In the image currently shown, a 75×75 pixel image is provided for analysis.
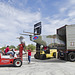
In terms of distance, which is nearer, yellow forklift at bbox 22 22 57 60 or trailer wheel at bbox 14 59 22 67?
trailer wheel at bbox 14 59 22 67

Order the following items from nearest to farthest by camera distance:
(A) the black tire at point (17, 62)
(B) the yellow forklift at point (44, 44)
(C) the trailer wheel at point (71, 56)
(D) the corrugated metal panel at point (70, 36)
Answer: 1. (A) the black tire at point (17, 62)
2. (D) the corrugated metal panel at point (70, 36)
3. (C) the trailer wheel at point (71, 56)
4. (B) the yellow forklift at point (44, 44)

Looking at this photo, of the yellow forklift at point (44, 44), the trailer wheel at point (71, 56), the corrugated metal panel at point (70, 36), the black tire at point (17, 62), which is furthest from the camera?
the yellow forklift at point (44, 44)

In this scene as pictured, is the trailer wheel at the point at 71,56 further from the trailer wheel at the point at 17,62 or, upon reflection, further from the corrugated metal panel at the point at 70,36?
the trailer wheel at the point at 17,62

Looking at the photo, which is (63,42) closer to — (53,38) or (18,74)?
(53,38)

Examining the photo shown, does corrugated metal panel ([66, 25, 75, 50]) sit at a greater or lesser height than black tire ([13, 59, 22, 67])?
greater

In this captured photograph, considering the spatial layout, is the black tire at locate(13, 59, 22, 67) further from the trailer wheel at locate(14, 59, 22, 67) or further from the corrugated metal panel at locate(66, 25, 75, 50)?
the corrugated metal panel at locate(66, 25, 75, 50)

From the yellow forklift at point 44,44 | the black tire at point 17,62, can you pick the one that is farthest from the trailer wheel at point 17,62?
the yellow forklift at point 44,44

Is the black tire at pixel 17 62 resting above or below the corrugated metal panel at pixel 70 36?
below

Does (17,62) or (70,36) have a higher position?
(70,36)

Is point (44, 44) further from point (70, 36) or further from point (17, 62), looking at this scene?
point (17, 62)

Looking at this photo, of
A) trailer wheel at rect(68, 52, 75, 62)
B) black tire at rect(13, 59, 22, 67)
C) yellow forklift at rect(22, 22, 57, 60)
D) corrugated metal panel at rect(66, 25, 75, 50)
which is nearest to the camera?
black tire at rect(13, 59, 22, 67)

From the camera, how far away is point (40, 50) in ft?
47.1

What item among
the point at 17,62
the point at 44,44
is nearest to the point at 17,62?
the point at 17,62

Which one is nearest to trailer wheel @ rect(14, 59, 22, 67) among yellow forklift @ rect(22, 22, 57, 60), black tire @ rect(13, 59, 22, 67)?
black tire @ rect(13, 59, 22, 67)
